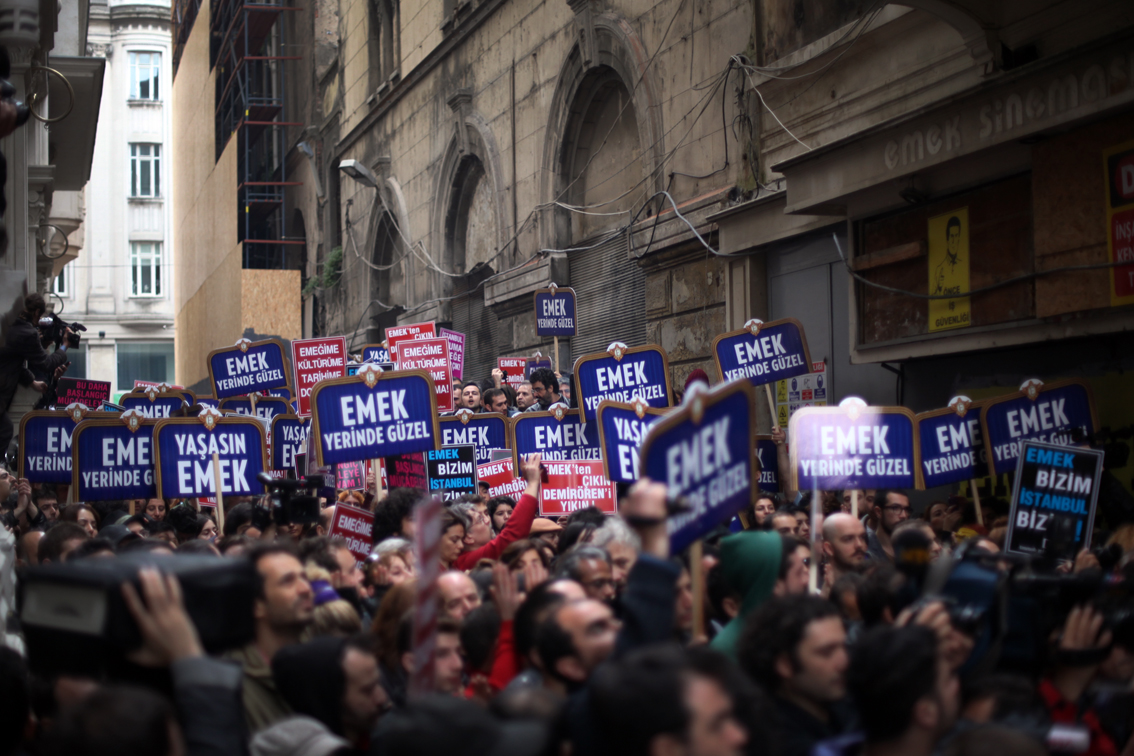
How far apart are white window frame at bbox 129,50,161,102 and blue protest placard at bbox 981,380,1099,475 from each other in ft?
185

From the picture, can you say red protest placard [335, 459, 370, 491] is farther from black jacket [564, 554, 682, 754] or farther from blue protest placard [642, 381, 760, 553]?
black jacket [564, 554, 682, 754]

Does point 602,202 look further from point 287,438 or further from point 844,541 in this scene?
point 844,541

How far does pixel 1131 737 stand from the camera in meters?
3.53

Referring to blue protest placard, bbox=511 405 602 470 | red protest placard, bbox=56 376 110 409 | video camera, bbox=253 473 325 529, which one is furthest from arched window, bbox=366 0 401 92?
video camera, bbox=253 473 325 529

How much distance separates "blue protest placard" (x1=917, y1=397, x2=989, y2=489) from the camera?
8.21 m

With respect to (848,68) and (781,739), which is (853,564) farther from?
(848,68)

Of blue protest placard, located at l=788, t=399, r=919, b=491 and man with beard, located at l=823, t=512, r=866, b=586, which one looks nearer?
man with beard, located at l=823, t=512, r=866, b=586

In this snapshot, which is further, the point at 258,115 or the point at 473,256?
the point at 258,115

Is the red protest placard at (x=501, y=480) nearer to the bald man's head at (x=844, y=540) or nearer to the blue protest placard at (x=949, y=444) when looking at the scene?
the blue protest placard at (x=949, y=444)

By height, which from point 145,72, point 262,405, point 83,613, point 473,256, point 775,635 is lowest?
point 775,635

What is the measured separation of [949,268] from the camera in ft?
34.1

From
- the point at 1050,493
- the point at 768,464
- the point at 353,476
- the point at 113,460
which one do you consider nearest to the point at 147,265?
the point at 353,476

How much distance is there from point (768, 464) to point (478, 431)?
2986mm

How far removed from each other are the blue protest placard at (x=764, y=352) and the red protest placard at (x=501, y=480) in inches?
78.3
